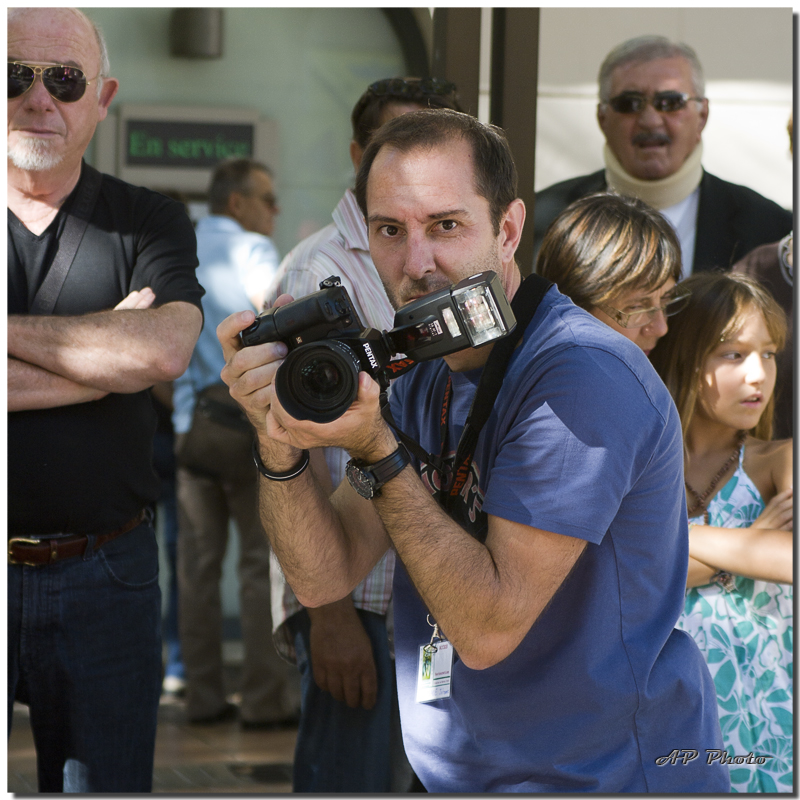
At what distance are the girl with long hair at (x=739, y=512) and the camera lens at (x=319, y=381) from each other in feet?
4.02

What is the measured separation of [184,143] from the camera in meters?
5.13

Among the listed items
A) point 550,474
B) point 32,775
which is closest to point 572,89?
point 550,474

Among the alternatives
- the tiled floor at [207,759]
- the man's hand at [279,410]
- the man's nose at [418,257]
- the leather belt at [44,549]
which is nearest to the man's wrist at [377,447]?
the man's hand at [279,410]

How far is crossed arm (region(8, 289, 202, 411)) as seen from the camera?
2.14m

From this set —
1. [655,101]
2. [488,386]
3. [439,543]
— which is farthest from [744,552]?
[655,101]

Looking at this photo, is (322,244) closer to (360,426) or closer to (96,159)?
(360,426)

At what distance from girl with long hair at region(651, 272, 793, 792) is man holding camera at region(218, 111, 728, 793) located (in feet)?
2.02

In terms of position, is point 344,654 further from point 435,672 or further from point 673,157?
point 673,157

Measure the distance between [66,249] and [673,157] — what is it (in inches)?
75.4

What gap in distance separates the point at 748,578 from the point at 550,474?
118 cm

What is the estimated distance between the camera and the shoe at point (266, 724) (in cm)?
426

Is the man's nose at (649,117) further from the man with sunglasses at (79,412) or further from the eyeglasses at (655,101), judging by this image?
the man with sunglasses at (79,412)

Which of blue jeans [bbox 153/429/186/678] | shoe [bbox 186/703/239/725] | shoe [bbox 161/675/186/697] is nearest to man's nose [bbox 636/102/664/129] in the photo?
blue jeans [bbox 153/429/186/678]

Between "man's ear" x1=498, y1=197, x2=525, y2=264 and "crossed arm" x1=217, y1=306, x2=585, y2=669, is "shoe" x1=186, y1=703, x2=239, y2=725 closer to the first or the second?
"crossed arm" x1=217, y1=306, x2=585, y2=669
